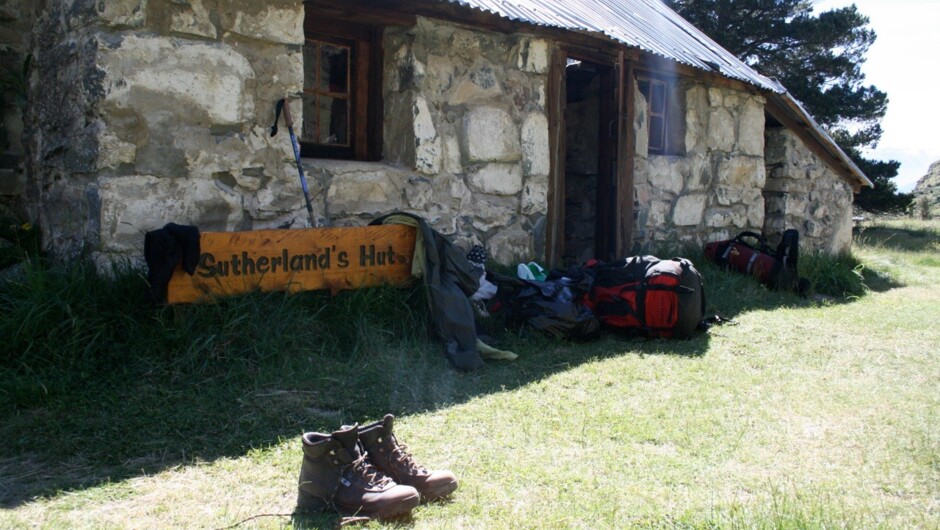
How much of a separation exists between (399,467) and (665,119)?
6121 mm

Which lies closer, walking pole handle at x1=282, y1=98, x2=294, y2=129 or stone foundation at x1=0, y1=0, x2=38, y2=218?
walking pole handle at x1=282, y1=98, x2=294, y2=129

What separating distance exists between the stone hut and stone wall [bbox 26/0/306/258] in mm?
11

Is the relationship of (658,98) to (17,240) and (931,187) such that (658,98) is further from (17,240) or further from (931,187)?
(931,187)

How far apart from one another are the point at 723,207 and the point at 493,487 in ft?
20.5

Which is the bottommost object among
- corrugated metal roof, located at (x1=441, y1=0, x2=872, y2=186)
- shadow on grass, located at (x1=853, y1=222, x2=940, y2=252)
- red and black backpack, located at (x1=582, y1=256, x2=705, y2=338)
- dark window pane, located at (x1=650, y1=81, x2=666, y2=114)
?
red and black backpack, located at (x1=582, y1=256, x2=705, y2=338)

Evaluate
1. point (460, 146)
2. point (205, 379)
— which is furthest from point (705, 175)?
point (205, 379)

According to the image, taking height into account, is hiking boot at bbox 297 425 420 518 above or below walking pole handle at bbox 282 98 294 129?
below

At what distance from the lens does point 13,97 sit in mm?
4793

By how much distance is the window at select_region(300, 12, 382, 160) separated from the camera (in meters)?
5.31

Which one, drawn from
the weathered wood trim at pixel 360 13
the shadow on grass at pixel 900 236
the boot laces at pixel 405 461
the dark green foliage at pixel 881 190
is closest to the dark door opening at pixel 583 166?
the weathered wood trim at pixel 360 13

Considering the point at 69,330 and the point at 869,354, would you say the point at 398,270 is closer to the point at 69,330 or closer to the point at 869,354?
the point at 69,330

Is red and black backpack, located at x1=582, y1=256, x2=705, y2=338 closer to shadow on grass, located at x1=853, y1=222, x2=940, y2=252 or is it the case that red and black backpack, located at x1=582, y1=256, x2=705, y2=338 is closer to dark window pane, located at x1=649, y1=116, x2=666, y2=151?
dark window pane, located at x1=649, y1=116, x2=666, y2=151

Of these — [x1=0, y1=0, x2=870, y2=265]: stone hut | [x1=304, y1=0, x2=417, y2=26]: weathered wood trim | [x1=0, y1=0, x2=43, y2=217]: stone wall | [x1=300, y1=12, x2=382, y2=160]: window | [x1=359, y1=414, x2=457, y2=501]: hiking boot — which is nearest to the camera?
[x1=359, y1=414, x2=457, y2=501]: hiking boot

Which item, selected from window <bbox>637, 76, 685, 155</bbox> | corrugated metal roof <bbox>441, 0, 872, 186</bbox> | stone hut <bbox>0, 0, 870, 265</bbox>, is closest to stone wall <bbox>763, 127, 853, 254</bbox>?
stone hut <bbox>0, 0, 870, 265</bbox>
